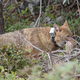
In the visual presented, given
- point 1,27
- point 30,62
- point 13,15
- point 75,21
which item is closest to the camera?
point 30,62

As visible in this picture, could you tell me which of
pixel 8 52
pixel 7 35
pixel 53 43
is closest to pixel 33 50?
pixel 53 43

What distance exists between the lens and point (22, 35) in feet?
17.2

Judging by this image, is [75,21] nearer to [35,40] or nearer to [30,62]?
[35,40]

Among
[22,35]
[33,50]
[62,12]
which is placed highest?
[62,12]

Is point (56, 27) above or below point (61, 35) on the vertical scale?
above

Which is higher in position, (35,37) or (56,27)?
(56,27)

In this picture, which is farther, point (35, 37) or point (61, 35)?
point (35, 37)

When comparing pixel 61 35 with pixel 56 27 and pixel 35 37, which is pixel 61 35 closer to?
pixel 56 27

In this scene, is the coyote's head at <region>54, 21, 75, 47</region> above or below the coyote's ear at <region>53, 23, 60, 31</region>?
below

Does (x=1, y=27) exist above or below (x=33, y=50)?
above

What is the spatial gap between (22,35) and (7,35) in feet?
1.66

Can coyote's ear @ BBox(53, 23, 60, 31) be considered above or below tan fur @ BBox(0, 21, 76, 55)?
above

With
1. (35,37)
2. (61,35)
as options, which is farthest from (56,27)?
(35,37)

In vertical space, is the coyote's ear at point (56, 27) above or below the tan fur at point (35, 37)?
above
